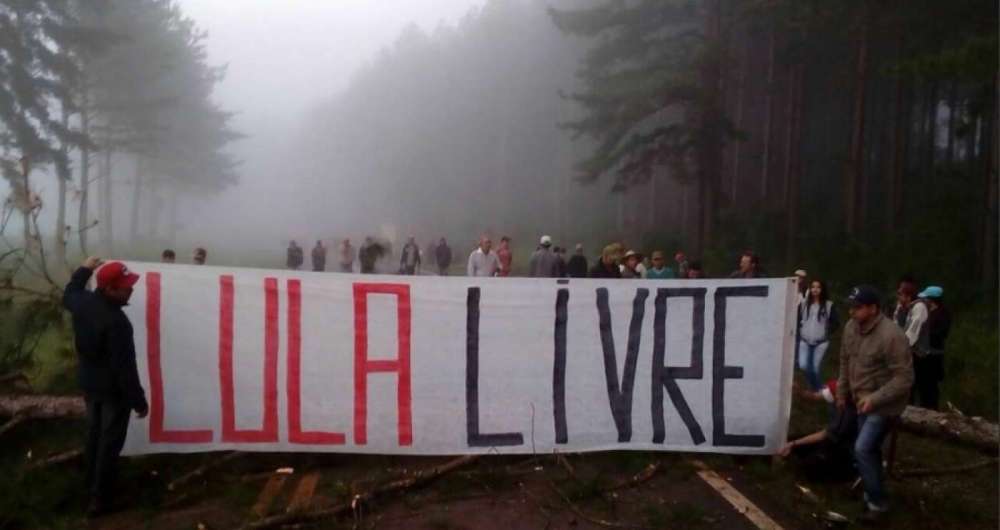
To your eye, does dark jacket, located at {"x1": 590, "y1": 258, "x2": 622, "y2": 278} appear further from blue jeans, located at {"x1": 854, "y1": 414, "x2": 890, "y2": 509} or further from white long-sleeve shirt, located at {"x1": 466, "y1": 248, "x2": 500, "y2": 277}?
blue jeans, located at {"x1": 854, "y1": 414, "x2": 890, "y2": 509}

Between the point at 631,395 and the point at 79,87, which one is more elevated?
the point at 79,87

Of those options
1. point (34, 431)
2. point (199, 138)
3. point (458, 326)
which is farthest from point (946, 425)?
point (199, 138)

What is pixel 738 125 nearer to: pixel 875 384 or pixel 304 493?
pixel 875 384

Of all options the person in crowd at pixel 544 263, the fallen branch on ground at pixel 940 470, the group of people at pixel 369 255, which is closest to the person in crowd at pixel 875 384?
the fallen branch on ground at pixel 940 470

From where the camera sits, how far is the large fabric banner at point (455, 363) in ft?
19.1

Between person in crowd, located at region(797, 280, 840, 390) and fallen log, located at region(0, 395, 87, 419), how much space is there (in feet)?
22.5

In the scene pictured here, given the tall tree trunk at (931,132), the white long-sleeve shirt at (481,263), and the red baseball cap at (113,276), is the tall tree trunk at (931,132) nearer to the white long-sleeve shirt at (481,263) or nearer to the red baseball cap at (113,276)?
the white long-sleeve shirt at (481,263)

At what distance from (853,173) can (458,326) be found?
17.9 metres

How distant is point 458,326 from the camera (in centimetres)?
596

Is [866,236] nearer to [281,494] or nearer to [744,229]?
[744,229]

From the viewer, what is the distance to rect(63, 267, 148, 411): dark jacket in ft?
16.5

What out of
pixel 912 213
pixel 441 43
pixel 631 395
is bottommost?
pixel 631 395

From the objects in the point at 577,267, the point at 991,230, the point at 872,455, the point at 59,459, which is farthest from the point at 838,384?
the point at 991,230

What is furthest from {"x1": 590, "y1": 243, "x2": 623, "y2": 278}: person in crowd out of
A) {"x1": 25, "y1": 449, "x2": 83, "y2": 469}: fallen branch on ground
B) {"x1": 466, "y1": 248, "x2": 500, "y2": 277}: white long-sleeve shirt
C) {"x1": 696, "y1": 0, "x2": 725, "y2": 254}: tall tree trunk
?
{"x1": 696, "y1": 0, "x2": 725, "y2": 254}: tall tree trunk
